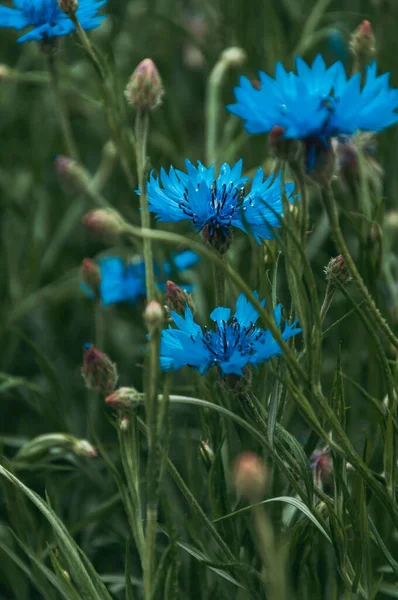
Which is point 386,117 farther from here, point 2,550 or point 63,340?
point 63,340

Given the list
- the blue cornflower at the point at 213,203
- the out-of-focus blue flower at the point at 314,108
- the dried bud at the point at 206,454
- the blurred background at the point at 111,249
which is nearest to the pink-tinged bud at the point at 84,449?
the blurred background at the point at 111,249

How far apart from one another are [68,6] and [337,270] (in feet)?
0.96

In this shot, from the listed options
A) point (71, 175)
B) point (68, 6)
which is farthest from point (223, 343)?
point (71, 175)

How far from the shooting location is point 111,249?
1.11 metres

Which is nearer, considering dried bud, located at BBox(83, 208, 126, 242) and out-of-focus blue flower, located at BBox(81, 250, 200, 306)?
dried bud, located at BBox(83, 208, 126, 242)

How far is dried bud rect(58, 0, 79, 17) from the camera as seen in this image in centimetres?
65

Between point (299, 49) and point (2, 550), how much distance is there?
670 millimetres

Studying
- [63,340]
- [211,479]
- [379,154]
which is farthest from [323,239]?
[211,479]

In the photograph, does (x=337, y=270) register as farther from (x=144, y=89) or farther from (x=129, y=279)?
(x=129, y=279)

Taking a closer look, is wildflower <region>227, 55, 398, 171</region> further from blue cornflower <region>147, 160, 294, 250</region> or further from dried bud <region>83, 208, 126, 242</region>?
dried bud <region>83, 208, 126, 242</region>

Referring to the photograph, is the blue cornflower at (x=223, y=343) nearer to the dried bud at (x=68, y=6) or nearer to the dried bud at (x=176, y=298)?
the dried bud at (x=176, y=298)

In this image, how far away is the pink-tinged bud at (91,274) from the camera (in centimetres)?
86

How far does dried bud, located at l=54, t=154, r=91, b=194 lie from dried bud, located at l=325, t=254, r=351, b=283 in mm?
426

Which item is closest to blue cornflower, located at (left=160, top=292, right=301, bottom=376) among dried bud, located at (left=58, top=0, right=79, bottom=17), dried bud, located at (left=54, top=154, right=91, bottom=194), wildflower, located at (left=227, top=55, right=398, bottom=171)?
wildflower, located at (left=227, top=55, right=398, bottom=171)
